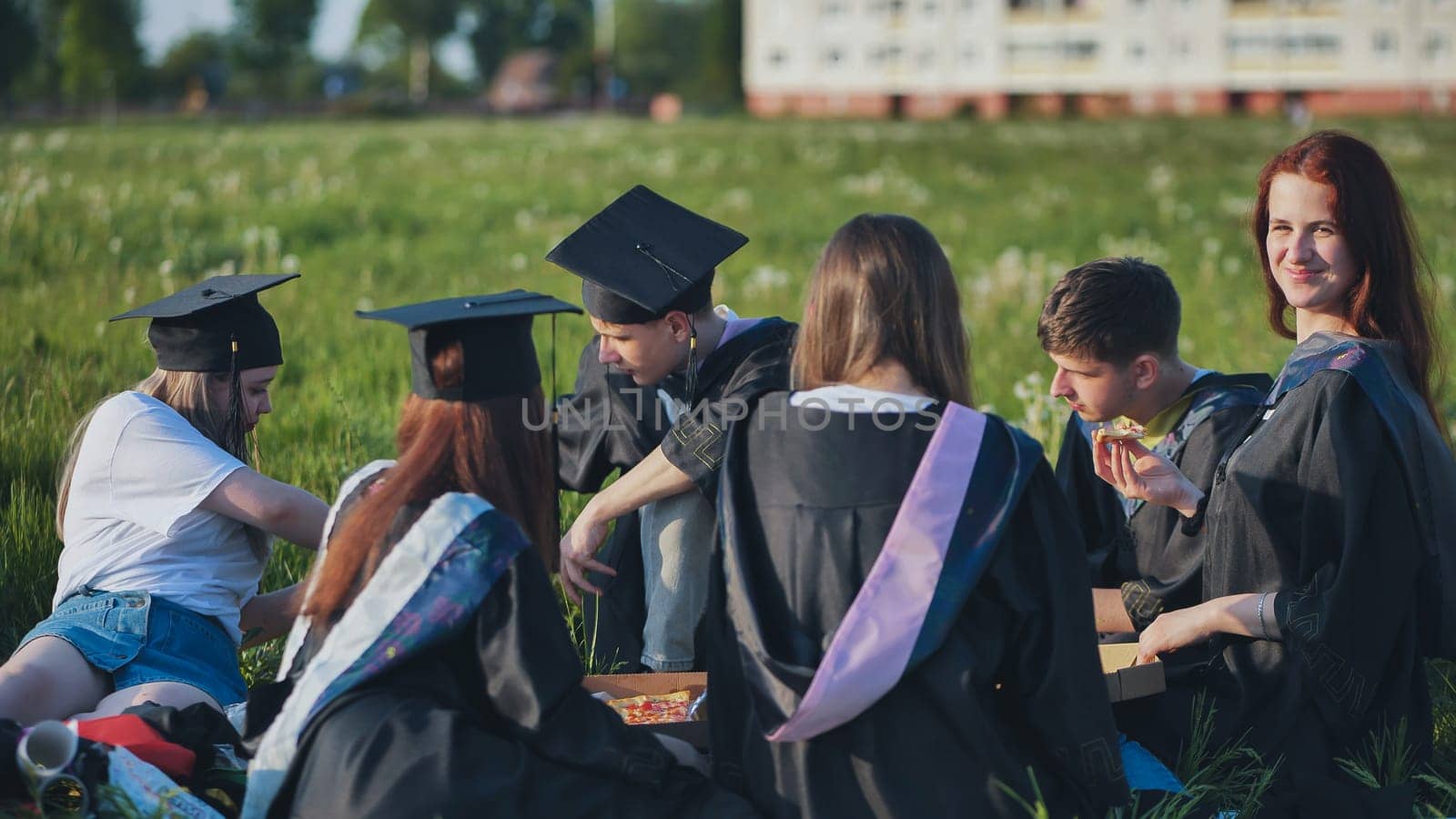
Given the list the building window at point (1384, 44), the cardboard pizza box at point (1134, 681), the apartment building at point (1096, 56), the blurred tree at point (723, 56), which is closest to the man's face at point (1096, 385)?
the cardboard pizza box at point (1134, 681)

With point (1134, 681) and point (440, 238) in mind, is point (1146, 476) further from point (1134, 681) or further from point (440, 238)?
point (440, 238)

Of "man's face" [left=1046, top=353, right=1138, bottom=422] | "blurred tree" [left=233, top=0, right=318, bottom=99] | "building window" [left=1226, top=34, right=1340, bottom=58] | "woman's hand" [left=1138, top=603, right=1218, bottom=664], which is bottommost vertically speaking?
"woman's hand" [left=1138, top=603, right=1218, bottom=664]

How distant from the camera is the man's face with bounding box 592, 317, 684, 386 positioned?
4.48 meters

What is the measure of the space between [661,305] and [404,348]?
4801 mm

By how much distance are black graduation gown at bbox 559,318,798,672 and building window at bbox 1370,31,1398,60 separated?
74.5 metres

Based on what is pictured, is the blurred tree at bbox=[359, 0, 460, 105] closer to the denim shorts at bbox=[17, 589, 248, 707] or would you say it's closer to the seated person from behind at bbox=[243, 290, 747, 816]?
the denim shorts at bbox=[17, 589, 248, 707]

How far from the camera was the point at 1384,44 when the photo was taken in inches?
2756

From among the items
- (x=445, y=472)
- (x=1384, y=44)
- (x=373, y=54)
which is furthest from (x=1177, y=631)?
(x=373, y=54)

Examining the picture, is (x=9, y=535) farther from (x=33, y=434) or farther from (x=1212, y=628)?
(x=1212, y=628)

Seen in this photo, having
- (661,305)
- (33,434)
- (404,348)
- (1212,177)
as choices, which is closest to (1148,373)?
(661,305)

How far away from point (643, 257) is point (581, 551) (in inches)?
37.5

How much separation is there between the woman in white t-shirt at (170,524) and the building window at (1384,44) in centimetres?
7567

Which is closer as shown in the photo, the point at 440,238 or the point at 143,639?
the point at 143,639

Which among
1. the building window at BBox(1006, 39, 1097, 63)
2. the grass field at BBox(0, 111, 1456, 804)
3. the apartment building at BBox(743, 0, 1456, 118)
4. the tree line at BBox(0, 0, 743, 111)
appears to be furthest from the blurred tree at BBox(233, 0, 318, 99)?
the grass field at BBox(0, 111, 1456, 804)
